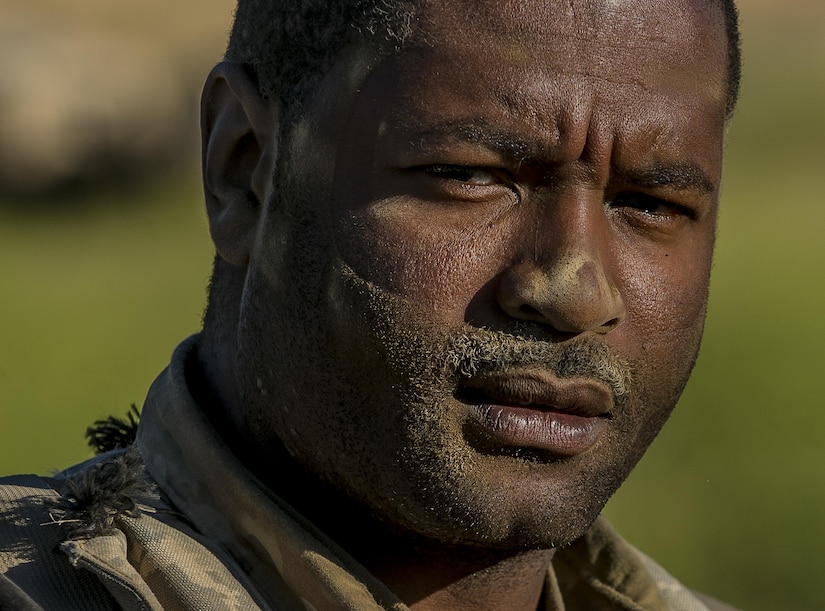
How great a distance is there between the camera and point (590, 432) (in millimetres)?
2982

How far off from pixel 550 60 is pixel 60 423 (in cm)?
778

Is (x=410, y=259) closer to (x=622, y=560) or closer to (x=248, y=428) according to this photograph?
(x=248, y=428)

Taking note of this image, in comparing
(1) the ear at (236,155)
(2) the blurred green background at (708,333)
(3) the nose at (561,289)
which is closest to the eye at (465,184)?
(3) the nose at (561,289)

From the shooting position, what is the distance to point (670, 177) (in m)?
3.07

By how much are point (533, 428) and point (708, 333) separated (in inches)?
405

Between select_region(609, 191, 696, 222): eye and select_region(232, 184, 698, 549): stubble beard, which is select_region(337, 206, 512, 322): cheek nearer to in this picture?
select_region(232, 184, 698, 549): stubble beard

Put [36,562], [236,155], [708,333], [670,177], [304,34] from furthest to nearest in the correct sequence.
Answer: [708,333]
[236,155]
[304,34]
[670,177]
[36,562]

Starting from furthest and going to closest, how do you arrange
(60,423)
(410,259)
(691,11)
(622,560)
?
(60,423), (622,560), (691,11), (410,259)

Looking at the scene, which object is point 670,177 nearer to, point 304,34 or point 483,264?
point 483,264

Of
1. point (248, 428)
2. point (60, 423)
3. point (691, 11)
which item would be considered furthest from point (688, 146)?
point (60, 423)

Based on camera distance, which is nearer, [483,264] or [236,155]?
[483,264]

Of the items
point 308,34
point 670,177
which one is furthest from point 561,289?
point 308,34

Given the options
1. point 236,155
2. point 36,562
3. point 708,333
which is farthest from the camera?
A: point 708,333

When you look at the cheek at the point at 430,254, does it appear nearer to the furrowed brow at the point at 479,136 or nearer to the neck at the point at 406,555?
the furrowed brow at the point at 479,136
